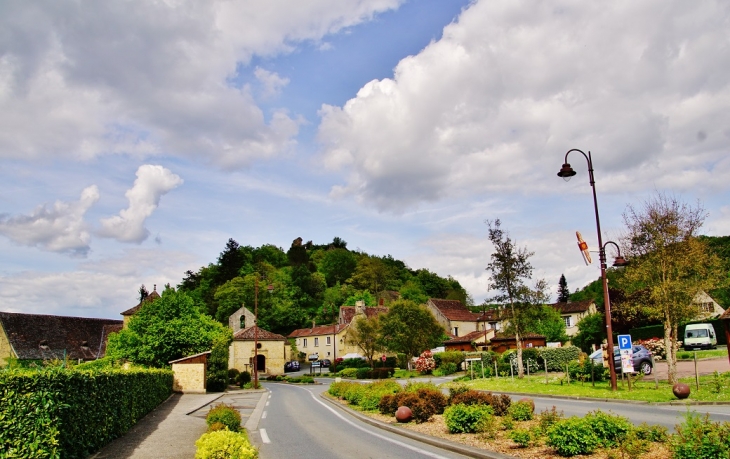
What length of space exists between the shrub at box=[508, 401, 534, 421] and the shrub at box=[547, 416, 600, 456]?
3753 mm

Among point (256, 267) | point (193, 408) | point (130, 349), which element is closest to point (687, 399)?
point (193, 408)

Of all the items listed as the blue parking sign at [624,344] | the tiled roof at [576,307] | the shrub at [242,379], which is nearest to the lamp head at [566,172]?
the blue parking sign at [624,344]

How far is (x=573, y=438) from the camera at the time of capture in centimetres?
962

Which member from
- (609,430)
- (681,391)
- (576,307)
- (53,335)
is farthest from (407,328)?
(609,430)

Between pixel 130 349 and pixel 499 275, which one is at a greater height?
pixel 499 275

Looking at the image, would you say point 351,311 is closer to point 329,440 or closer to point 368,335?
point 368,335

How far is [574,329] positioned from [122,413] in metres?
73.4

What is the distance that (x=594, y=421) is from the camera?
988 cm

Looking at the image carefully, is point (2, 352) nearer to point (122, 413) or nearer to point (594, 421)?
point (122, 413)

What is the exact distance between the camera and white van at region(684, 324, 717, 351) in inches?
1946

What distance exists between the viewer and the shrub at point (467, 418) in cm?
1312

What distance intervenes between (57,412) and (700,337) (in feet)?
179

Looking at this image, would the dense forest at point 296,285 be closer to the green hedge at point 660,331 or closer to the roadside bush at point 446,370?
the roadside bush at point 446,370

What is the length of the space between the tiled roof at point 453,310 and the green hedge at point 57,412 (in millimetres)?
69746
